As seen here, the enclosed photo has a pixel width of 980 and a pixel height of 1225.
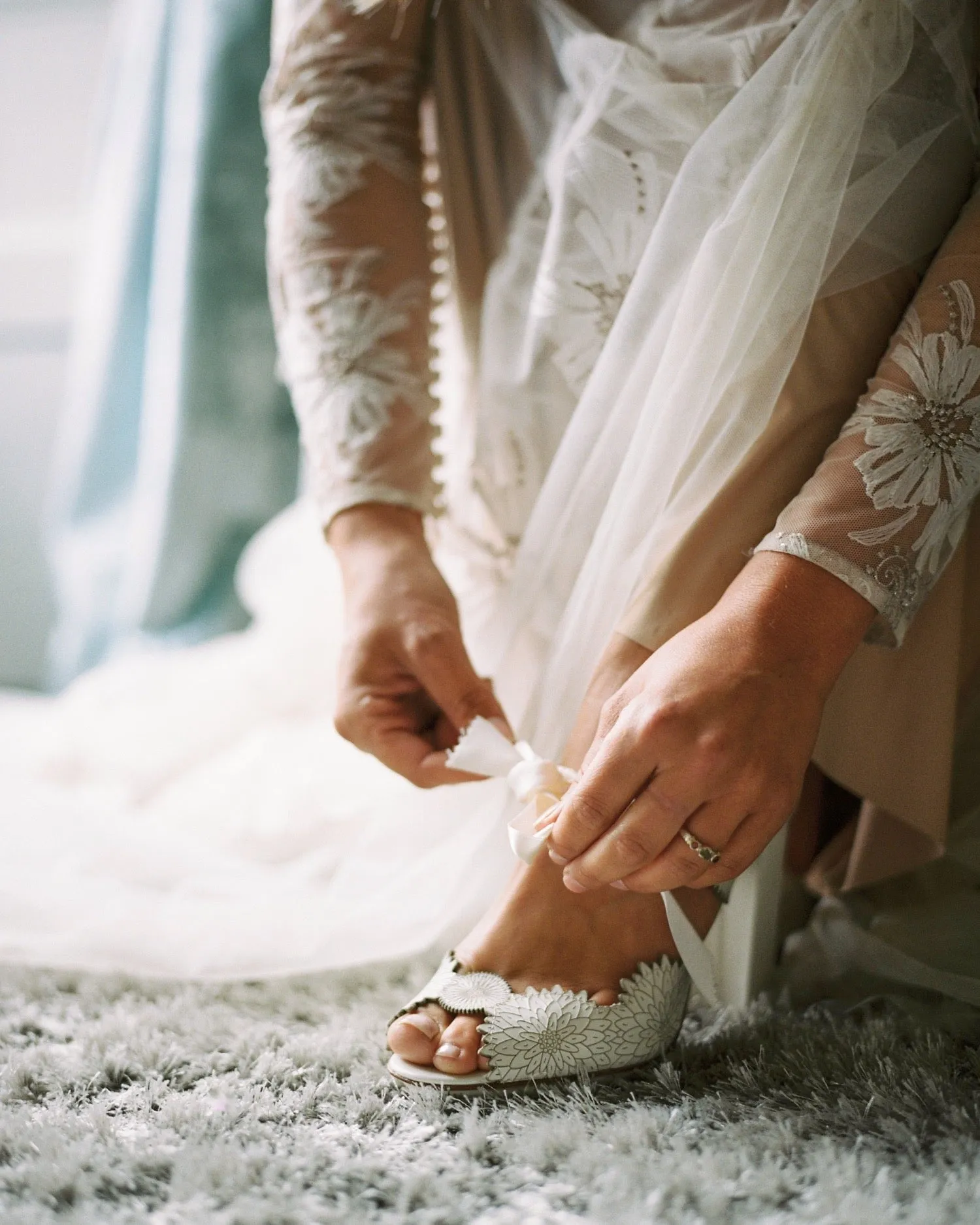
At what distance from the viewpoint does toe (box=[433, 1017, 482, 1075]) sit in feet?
1.66

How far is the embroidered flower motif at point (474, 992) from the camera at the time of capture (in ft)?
1.75

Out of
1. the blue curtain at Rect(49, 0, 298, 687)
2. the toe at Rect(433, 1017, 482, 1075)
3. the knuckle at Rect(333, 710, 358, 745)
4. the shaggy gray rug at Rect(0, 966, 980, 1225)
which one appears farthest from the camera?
the blue curtain at Rect(49, 0, 298, 687)

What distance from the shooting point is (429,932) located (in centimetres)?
67

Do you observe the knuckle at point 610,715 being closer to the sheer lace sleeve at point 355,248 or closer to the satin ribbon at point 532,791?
the satin ribbon at point 532,791

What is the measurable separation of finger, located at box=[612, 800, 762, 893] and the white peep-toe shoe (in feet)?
0.16

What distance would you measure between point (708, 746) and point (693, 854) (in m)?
0.05

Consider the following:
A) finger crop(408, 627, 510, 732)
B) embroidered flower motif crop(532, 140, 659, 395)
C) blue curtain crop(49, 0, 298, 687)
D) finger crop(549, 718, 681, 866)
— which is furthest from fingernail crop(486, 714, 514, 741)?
blue curtain crop(49, 0, 298, 687)

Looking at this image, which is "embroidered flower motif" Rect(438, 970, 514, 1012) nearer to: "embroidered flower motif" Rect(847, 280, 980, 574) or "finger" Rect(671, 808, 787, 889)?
"finger" Rect(671, 808, 787, 889)

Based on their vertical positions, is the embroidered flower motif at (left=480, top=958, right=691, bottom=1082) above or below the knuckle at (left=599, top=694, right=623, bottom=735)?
below

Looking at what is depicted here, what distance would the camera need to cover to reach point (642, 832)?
1.52 ft

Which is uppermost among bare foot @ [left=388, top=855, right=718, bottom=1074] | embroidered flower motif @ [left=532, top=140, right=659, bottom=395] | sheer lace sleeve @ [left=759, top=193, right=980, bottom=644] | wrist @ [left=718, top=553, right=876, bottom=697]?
embroidered flower motif @ [left=532, top=140, right=659, bottom=395]

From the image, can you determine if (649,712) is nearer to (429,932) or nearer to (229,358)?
(429,932)

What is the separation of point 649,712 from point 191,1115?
0.84ft

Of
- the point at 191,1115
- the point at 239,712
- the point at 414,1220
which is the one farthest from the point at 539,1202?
the point at 239,712
